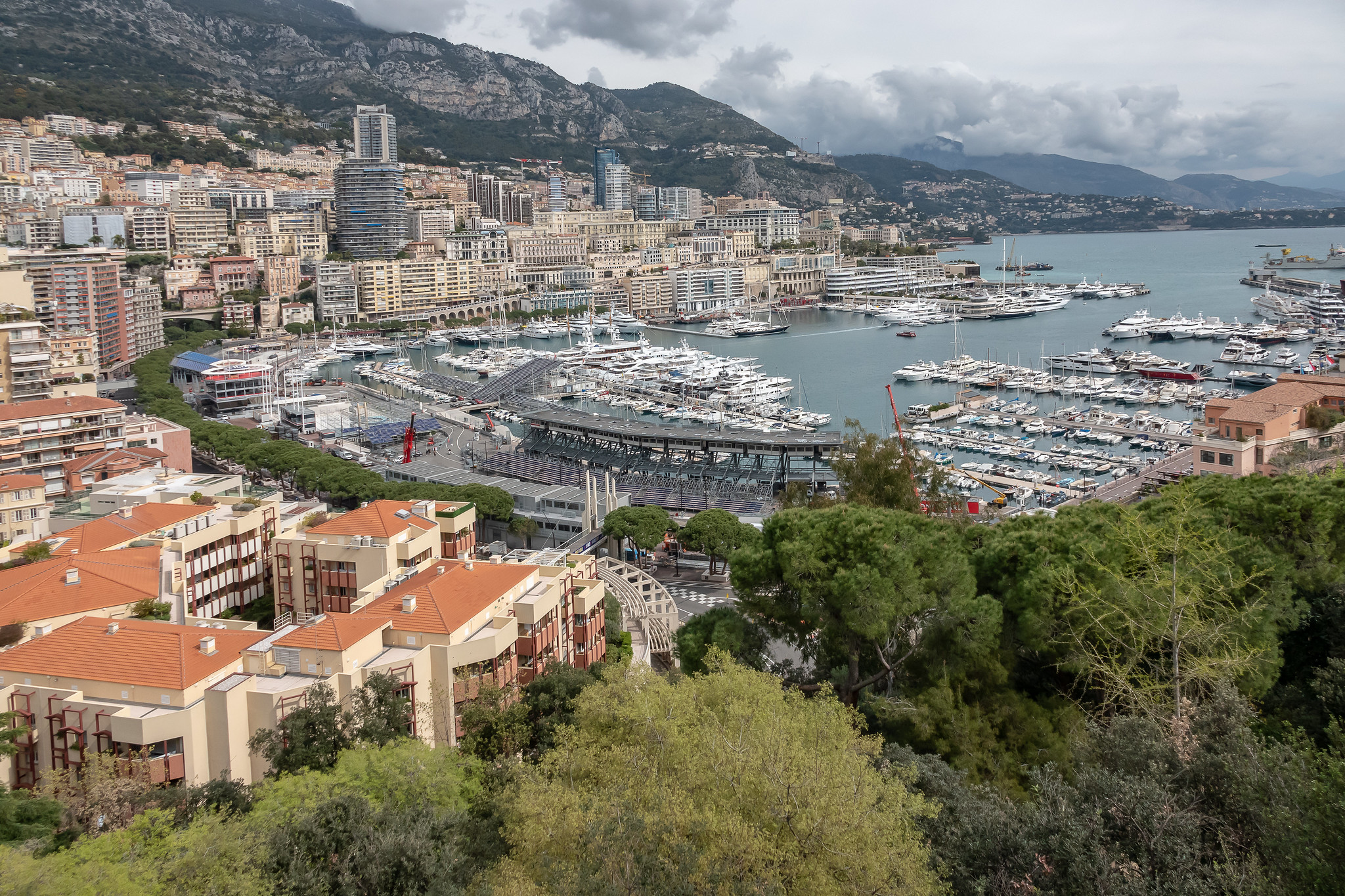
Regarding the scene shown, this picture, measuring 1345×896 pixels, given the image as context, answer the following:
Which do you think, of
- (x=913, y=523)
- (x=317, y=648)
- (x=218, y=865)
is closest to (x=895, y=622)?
(x=913, y=523)

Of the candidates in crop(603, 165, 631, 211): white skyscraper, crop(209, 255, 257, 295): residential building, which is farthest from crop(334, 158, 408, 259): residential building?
crop(603, 165, 631, 211): white skyscraper

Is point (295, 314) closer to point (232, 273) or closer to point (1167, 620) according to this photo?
point (232, 273)

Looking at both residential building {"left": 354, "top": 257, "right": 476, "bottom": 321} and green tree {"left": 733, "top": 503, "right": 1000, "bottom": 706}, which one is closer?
green tree {"left": 733, "top": 503, "right": 1000, "bottom": 706}

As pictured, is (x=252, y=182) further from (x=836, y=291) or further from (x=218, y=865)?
(x=218, y=865)

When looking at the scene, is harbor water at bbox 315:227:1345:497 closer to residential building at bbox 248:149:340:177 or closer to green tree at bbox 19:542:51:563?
green tree at bbox 19:542:51:563

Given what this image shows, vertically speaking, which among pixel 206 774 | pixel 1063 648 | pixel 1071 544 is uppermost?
pixel 1071 544

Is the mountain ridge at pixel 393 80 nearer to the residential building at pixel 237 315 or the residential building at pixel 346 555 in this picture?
the residential building at pixel 237 315
